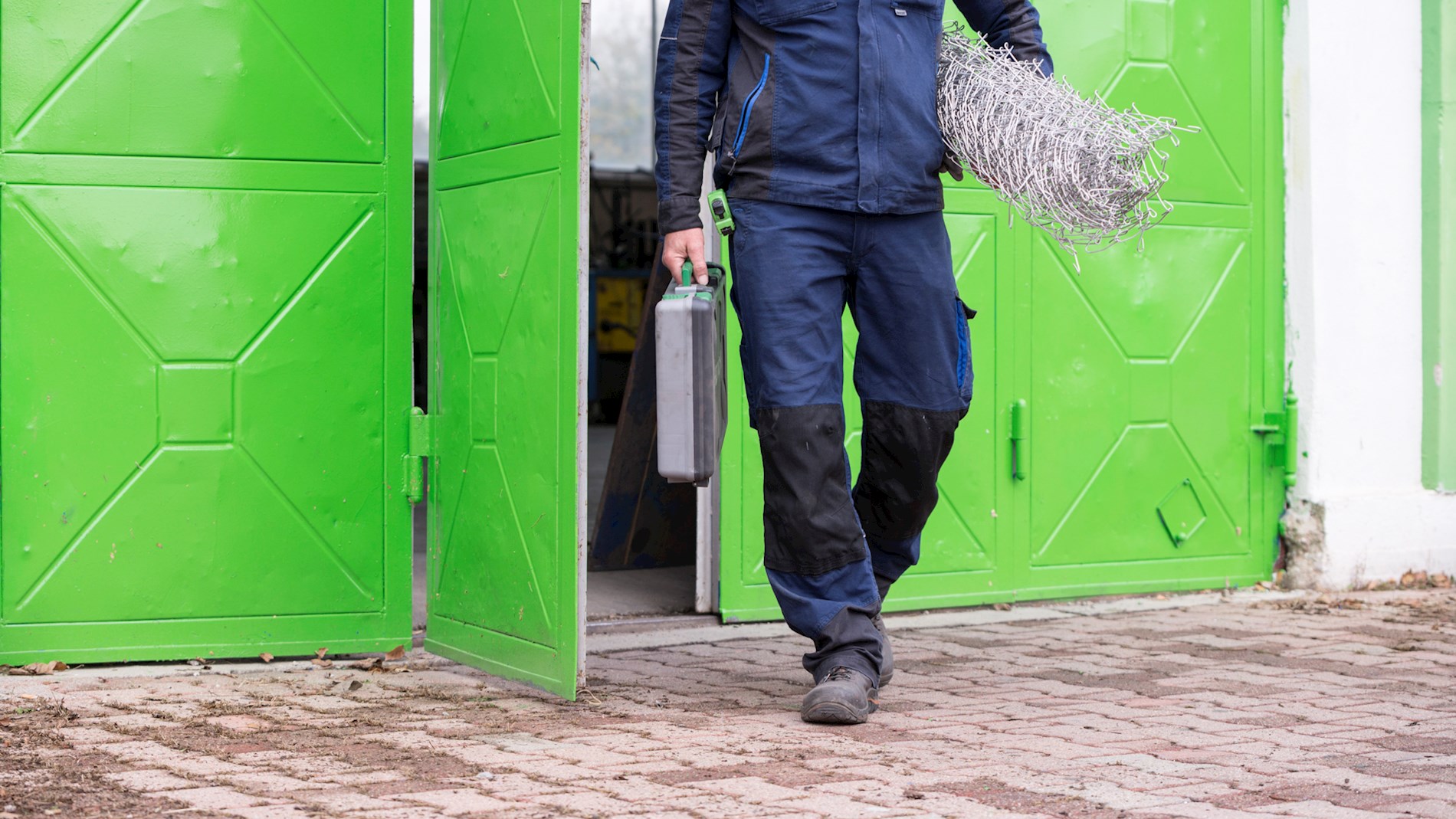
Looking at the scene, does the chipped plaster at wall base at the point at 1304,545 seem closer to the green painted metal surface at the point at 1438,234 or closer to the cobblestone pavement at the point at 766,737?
the green painted metal surface at the point at 1438,234

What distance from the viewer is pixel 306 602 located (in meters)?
4.14

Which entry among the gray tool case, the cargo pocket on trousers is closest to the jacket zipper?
the gray tool case

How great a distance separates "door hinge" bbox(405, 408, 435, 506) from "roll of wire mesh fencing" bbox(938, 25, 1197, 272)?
5.44 ft

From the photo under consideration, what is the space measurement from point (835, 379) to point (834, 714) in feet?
2.49

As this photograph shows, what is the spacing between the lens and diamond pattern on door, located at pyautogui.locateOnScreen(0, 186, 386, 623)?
3896mm

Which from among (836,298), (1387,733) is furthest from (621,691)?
(1387,733)

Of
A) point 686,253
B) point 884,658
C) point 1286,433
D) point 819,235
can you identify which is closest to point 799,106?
point 819,235

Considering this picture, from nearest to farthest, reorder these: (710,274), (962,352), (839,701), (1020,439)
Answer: (839,701), (710,274), (962,352), (1020,439)

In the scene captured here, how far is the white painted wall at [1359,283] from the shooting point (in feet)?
18.4

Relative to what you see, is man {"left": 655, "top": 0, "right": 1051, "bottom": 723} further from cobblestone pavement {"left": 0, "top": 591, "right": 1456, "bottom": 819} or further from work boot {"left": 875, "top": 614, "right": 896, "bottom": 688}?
cobblestone pavement {"left": 0, "top": 591, "right": 1456, "bottom": 819}

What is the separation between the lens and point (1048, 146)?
3.38m

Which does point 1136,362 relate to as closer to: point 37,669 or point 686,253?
point 686,253

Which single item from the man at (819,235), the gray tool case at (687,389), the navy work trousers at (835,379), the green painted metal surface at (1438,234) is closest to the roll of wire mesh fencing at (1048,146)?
the man at (819,235)

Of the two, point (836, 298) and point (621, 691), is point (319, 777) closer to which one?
point (621, 691)
